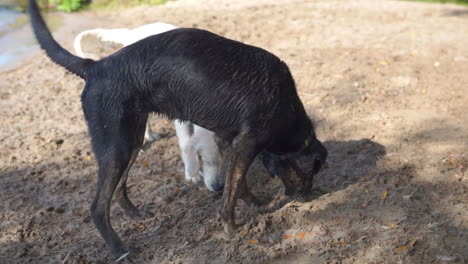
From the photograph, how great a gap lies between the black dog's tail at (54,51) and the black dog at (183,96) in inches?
0.4

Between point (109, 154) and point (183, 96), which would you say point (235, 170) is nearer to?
point (183, 96)

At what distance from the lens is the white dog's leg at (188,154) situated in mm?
4777

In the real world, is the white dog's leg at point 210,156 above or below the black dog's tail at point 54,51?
below

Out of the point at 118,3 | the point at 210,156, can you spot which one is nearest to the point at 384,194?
the point at 210,156

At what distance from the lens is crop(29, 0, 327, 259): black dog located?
12.0ft

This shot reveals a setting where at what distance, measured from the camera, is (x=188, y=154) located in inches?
189

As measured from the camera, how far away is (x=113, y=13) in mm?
12305

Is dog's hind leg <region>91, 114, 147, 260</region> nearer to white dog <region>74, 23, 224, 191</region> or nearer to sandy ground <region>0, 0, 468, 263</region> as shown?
sandy ground <region>0, 0, 468, 263</region>

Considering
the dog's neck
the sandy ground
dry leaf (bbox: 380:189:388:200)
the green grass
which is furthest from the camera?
the green grass

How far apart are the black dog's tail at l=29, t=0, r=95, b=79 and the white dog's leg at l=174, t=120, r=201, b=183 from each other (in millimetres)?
1203

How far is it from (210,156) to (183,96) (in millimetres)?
1128

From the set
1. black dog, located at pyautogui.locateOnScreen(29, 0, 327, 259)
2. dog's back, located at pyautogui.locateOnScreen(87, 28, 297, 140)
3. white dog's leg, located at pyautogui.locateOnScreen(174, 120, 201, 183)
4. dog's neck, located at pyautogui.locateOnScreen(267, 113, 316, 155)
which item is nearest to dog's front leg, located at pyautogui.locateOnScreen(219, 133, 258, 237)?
black dog, located at pyautogui.locateOnScreen(29, 0, 327, 259)

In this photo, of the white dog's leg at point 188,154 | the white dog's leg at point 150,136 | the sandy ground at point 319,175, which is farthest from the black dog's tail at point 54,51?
the white dog's leg at point 150,136

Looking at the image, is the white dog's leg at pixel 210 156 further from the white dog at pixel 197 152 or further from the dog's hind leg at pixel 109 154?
the dog's hind leg at pixel 109 154
